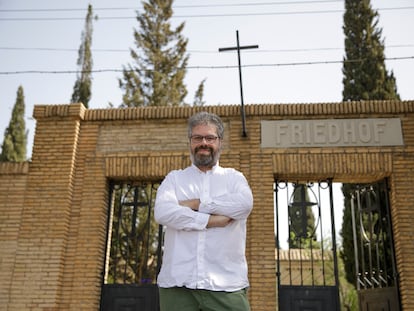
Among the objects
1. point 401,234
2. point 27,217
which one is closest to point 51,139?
point 27,217

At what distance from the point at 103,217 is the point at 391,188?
4483mm

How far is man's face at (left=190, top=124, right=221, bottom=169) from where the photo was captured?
9.11 feet

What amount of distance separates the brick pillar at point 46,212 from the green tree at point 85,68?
16.4 m

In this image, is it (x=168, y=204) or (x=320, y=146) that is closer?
(x=168, y=204)

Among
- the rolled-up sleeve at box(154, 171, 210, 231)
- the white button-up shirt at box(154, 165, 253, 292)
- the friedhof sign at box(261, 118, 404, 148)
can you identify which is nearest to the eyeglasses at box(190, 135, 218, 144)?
the white button-up shirt at box(154, 165, 253, 292)

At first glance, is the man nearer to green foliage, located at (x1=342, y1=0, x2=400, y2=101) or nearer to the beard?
the beard

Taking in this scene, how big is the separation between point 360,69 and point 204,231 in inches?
595

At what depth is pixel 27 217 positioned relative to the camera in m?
7.58

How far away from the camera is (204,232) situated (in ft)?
8.43

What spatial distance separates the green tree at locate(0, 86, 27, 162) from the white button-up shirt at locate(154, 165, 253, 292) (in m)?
25.2

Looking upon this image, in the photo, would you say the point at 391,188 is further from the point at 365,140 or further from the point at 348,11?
the point at 348,11

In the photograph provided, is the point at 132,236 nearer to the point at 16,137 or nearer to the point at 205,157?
the point at 205,157

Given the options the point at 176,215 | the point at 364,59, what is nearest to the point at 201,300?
the point at 176,215

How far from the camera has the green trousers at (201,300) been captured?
7.79 feet
